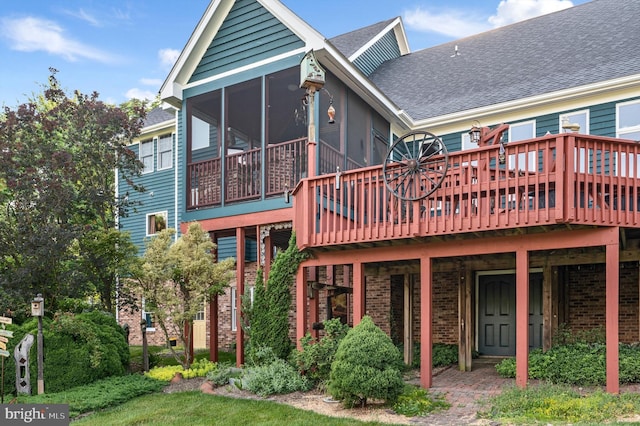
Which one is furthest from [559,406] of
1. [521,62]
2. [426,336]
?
[521,62]

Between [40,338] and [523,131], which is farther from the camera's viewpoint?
[523,131]

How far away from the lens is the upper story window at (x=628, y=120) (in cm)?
1138

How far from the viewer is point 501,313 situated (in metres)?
12.2

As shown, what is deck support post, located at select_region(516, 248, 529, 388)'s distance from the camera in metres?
7.64

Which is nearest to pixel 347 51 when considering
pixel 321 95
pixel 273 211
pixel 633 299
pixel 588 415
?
pixel 321 95

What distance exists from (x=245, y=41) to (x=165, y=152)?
7.28m

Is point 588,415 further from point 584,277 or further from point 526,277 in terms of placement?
point 584,277

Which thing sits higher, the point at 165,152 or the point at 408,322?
the point at 165,152

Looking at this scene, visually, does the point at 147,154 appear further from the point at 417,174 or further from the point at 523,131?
the point at 417,174

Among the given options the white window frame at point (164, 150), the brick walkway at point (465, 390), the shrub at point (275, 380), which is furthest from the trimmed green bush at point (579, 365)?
the white window frame at point (164, 150)

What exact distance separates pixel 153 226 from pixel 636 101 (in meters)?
13.4

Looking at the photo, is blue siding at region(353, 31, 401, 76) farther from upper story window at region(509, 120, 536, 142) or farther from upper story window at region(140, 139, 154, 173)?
upper story window at region(140, 139, 154, 173)

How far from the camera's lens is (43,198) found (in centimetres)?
1123

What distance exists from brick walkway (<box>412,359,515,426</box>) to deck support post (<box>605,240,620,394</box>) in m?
1.43
